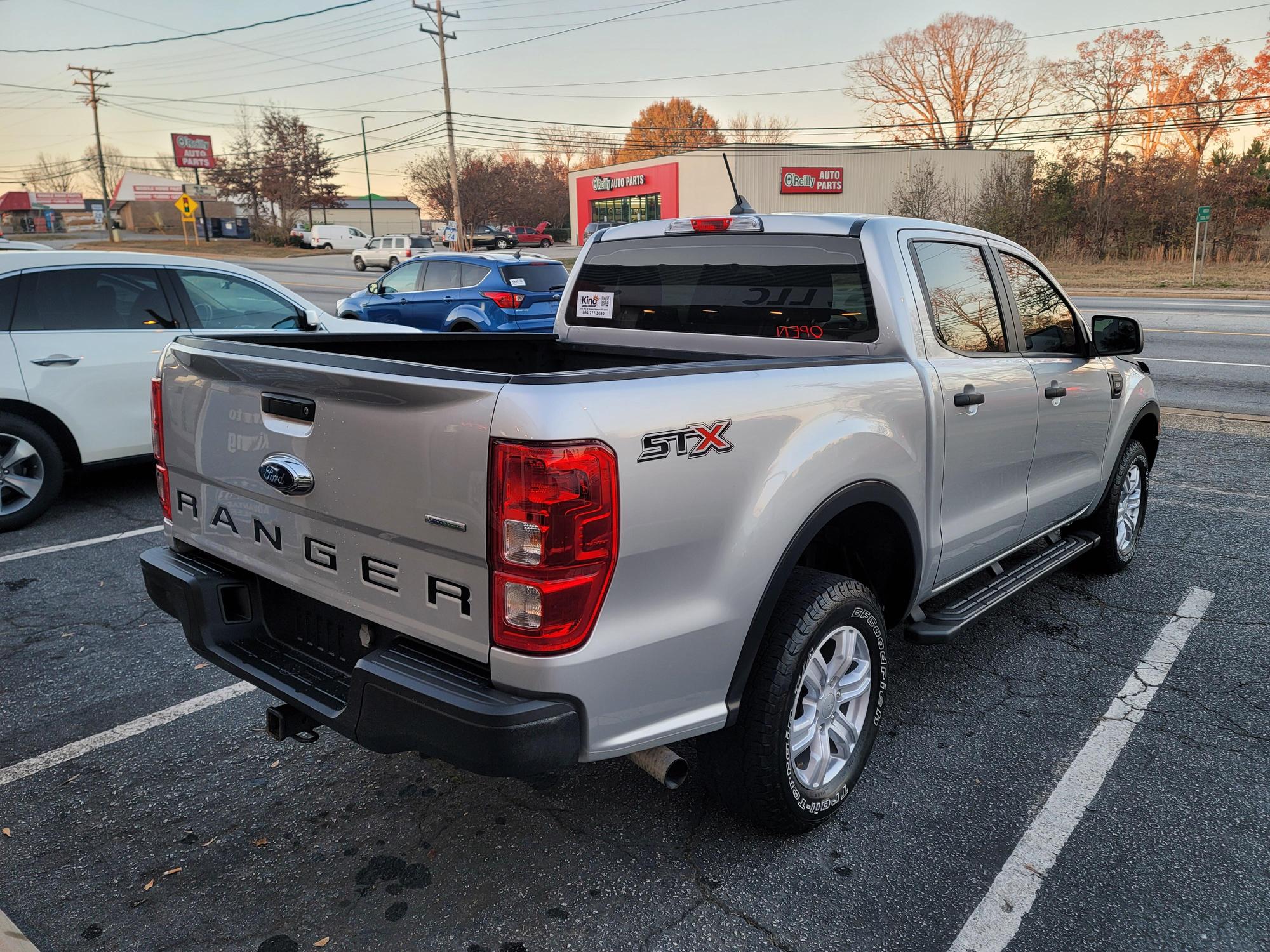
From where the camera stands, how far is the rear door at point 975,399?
3.30m

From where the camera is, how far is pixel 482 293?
1384 cm

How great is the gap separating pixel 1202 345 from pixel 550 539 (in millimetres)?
16442

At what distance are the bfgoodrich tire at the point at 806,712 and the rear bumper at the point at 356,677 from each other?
2.16 feet

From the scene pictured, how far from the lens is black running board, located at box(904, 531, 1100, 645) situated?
3342 mm

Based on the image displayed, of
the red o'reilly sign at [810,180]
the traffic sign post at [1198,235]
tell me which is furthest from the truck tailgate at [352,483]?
the red o'reilly sign at [810,180]

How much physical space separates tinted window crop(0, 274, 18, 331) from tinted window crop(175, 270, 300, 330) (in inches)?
43.2

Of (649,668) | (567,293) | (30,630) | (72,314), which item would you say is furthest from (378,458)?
(72,314)

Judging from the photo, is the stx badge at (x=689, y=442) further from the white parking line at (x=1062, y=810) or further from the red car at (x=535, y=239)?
the red car at (x=535, y=239)

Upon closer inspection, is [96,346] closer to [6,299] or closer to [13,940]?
[6,299]

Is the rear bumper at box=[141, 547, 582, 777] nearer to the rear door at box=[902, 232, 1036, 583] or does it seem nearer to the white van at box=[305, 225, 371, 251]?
the rear door at box=[902, 232, 1036, 583]

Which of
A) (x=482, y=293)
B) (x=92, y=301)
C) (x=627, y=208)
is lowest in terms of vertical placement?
(x=482, y=293)

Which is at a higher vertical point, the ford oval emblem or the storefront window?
the storefront window

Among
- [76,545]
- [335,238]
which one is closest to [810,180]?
[335,238]

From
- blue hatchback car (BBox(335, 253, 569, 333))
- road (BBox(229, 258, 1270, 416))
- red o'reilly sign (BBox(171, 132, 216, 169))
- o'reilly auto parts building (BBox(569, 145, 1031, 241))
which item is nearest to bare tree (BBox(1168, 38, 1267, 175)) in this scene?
o'reilly auto parts building (BBox(569, 145, 1031, 241))
